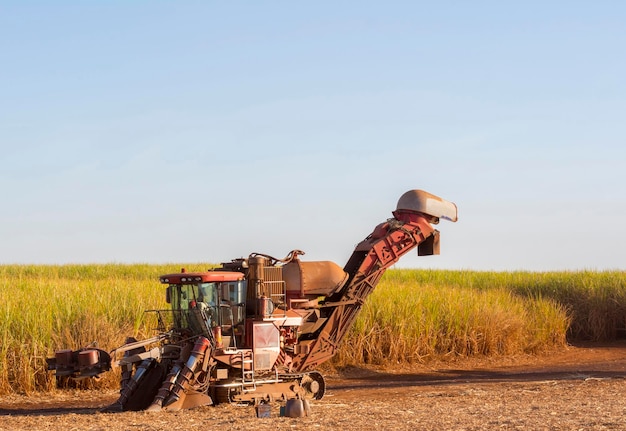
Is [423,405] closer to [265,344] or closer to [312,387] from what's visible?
[312,387]

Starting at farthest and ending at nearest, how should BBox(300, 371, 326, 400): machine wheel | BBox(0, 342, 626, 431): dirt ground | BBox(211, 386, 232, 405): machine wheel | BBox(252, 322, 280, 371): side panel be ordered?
BBox(300, 371, 326, 400): machine wheel → BBox(252, 322, 280, 371): side panel → BBox(211, 386, 232, 405): machine wheel → BBox(0, 342, 626, 431): dirt ground

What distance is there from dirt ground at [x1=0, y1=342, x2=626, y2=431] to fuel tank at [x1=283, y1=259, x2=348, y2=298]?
1798mm

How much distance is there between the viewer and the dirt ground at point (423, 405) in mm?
10953

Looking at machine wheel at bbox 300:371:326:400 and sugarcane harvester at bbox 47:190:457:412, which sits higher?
sugarcane harvester at bbox 47:190:457:412

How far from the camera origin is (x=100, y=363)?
1232 centimetres

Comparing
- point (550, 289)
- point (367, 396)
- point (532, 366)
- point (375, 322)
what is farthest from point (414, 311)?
point (550, 289)

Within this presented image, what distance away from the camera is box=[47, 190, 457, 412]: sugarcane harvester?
12.4 meters

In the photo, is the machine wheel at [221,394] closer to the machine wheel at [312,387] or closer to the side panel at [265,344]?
the side panel at [265,344]

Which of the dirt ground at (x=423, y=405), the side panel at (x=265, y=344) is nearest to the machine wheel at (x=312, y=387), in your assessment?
the dirt ground at (x=423, y=405)

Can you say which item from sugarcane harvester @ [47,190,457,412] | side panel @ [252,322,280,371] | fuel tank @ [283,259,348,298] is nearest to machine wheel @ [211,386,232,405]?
sugarcane harvester @ [47,190,457,412]

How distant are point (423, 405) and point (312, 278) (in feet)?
8.89

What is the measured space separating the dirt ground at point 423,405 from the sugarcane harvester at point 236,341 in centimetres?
41

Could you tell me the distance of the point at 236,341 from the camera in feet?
43.0

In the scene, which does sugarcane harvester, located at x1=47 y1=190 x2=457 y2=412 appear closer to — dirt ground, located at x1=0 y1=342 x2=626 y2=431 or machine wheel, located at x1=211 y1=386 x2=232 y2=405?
machine wheel, located at x1=211 y1=386 x2=232 y2=405
